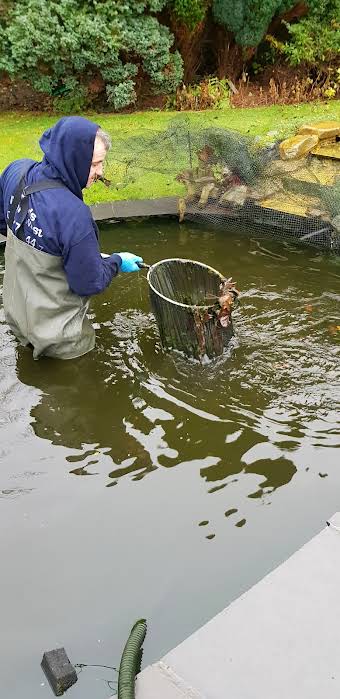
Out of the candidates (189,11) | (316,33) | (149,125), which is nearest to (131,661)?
(149,125)

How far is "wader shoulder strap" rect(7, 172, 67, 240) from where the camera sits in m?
4.22

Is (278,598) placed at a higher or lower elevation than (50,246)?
lower

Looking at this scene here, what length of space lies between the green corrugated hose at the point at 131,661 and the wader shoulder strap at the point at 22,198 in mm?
2603

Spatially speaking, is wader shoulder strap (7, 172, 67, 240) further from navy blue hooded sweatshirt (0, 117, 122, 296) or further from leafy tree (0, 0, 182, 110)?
leafy tree (0, 0, 182, 110)

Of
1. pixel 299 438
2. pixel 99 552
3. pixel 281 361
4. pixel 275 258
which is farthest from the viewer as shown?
pixel 275 258

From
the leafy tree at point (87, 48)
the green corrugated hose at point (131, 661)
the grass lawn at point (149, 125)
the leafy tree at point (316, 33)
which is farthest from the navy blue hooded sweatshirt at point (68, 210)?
the leafy tree at point (316, 33)

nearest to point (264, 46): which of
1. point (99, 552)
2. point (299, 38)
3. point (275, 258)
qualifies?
point (299, 38)

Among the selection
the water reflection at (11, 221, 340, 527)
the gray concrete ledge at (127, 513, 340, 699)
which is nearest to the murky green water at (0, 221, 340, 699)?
the water reflection at (11, 221, 340, 527)

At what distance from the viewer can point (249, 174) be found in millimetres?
7020

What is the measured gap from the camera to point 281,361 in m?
4.88

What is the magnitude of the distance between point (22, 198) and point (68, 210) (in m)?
0.38

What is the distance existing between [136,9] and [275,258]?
5.52 metres

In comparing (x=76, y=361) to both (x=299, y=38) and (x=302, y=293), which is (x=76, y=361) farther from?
(x=299, y=38)

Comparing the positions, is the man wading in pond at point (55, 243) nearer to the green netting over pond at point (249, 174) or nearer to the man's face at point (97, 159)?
the man's face at point (97, 159)
